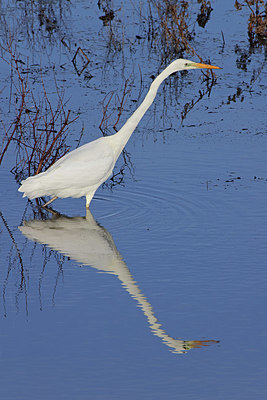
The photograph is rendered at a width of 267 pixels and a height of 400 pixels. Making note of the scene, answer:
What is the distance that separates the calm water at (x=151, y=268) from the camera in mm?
4613

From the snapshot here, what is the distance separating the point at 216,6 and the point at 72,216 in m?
8.22

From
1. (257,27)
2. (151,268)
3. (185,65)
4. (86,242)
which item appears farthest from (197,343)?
(257,27)

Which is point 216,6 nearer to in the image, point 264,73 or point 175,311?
point 264,73

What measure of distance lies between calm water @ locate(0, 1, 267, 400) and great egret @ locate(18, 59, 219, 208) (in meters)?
Answer: 0.21

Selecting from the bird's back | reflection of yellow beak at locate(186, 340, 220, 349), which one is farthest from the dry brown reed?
reflection of yellow beak at locate(186, 340, 220, 349)

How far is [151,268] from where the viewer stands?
20.4 ft

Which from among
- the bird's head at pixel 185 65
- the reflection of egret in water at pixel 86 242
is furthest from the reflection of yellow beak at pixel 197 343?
the bird's head at pixel 185 65

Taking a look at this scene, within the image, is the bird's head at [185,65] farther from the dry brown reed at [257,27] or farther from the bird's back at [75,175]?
the dry brown reed at [257,27]

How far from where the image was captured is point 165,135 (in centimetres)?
956

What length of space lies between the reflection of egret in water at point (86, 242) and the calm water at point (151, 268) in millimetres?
15

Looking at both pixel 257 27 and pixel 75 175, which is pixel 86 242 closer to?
pixel 75 175

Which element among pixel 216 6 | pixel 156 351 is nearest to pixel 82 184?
pixel 156 351

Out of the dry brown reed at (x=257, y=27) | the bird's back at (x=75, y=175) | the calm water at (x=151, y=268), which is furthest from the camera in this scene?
the dry brown reed at (x=257, y=27)

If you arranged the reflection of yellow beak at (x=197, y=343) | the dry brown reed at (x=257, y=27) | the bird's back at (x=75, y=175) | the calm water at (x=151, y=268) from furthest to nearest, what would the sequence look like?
the dry brown reed at (x=257, y=27) → the bird's back at (x=75, y=175) → the reflection of yellow beak at (x=197, y=343) → the calm water at (x=151, y=268)
